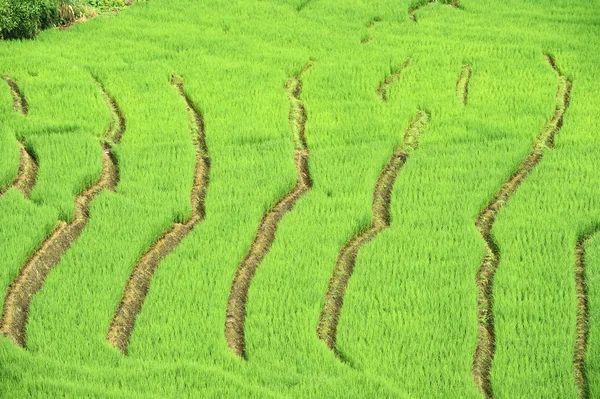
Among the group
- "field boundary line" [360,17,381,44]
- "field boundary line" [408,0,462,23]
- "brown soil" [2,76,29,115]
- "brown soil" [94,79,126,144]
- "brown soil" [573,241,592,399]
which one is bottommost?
"brown soil" [573,241,592,399]

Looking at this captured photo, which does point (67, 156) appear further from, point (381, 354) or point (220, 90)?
point (381, 354)

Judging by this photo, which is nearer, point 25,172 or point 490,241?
point 490,241

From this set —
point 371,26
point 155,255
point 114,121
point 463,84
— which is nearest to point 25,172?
point 114,121

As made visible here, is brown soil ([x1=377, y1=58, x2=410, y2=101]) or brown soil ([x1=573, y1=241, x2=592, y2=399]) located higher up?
brown soil ([x1=377, y1=58, x2=410, y2=101])

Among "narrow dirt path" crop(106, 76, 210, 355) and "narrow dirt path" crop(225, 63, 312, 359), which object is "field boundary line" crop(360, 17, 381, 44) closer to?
"narrow dirt path" crop(225, 63, 312, 359)

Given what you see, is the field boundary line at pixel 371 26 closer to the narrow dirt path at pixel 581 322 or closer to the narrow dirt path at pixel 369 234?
the narrow dirt path at pixel 369 234

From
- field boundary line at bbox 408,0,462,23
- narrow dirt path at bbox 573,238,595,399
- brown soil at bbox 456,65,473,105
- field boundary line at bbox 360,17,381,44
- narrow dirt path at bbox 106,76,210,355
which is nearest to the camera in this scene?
narrow dirt path at bbox 573,238,595,399

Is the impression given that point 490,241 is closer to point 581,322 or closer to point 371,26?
point 581,322

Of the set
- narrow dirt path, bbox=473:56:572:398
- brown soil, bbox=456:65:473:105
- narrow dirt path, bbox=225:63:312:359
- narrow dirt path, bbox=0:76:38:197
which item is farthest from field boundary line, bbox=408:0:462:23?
narrow dirt path, bbox=0:76:38:197
